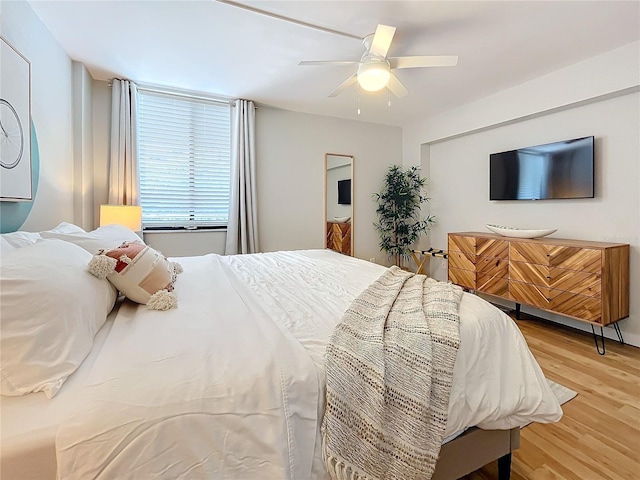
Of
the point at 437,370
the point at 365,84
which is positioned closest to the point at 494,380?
the point at 437,370

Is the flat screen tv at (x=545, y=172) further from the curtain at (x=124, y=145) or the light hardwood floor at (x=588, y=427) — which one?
the curtain at (x=124, y=145)

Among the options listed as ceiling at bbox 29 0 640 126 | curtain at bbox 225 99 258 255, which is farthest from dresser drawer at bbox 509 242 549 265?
curtain at bbox 225 99 258 255

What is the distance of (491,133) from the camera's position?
154 inches

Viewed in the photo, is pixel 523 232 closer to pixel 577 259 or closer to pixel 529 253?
pixel 529 253

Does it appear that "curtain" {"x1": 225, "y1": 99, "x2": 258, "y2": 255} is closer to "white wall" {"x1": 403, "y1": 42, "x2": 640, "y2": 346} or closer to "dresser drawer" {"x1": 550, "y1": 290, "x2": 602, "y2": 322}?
"white wall" {"x1": 403, "y1": 42, "x2": 640, "y2": 346}

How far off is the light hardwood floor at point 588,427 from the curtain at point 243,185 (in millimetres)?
3133

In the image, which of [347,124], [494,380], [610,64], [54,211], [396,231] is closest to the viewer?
[494,380]

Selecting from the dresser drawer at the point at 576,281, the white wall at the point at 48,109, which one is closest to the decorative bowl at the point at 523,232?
the dresser drawer at the point at 576,281

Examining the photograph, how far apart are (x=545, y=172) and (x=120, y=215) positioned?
424 centimetres

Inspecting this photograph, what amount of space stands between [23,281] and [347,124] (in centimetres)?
432

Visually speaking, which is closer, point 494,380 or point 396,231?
point 494,380

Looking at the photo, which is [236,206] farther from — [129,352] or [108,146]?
[129,352]

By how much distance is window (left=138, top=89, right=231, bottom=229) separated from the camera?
11.7 feet

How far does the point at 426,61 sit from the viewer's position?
7.48 ft
